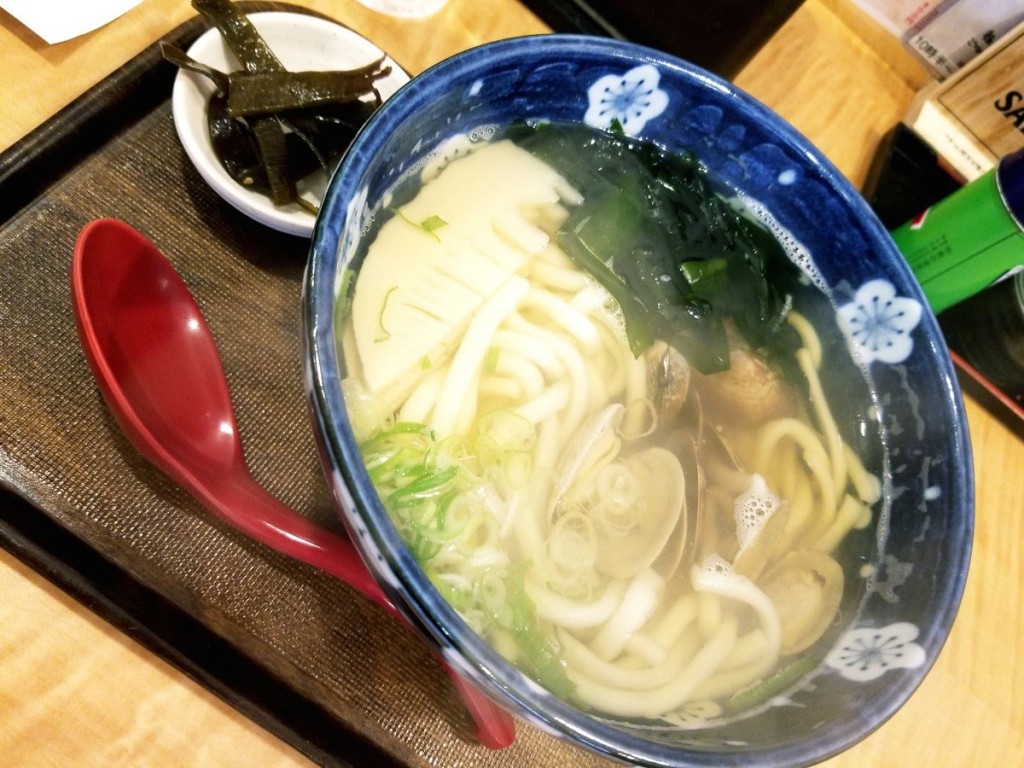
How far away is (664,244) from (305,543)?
0.66 meters

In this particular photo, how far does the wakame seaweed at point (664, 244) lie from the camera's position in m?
1.08

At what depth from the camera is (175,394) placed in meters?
0.88

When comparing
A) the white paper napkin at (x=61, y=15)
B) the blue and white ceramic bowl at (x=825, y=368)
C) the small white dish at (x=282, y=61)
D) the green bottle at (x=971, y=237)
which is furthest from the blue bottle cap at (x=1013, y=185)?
the white paper napkin at (x=61, y=15)

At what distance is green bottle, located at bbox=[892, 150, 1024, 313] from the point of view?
1.10 m

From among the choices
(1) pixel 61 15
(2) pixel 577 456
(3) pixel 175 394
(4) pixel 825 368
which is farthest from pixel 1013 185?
(1) pixel 61 15

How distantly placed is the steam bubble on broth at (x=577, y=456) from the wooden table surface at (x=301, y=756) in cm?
33

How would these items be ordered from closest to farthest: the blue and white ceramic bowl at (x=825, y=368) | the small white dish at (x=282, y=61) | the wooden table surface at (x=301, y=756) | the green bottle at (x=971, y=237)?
the blue and white ceramic bowl at (x=825, y=368) < the wooden table surface at (x=301, y=756) < the small white dish at (x=282, y=61) < the green bottle at (x=971, y=237)

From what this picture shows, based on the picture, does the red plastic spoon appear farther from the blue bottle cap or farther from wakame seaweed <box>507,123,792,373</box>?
the blue bottle cap

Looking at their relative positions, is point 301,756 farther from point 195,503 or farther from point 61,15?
point 61,15

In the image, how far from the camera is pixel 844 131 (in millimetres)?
1546

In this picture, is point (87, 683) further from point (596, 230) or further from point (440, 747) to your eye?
point (596, 230)

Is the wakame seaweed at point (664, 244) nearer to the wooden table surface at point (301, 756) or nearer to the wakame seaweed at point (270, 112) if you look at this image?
the wakame seaweed at point (270, 112)

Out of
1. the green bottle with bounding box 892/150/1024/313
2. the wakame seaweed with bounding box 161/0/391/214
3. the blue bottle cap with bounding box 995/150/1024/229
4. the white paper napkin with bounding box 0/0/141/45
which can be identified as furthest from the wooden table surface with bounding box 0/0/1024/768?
the blue bottle cap with bounding box 995/150/1024/229

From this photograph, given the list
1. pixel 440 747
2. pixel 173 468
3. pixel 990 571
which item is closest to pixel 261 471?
pixel 173 468
